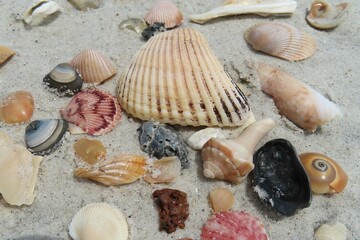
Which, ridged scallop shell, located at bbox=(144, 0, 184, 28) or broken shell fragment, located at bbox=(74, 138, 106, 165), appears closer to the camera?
broken shell fragment, located at bbox=(74, 138, 106, 165)

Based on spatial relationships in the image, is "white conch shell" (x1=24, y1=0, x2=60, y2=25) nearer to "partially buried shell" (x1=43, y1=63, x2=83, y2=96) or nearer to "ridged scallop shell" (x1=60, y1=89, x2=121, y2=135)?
"partially buried shell" (x1=43, y1=63, x2=83, y2=96)

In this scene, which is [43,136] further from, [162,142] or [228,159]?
[228,159]

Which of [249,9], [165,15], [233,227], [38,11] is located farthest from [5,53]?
[233,227]

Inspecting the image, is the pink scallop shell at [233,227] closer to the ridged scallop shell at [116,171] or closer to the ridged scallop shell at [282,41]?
the ridged scallop shell at [116,171]

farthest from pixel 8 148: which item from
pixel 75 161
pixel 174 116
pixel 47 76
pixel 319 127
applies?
pixel 319 127

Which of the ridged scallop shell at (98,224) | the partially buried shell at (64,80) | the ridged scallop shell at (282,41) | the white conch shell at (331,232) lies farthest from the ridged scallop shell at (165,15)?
the white conch shell at (331,232)

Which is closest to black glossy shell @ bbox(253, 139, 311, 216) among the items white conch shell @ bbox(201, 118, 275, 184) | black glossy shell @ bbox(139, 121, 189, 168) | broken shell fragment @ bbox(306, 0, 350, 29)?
white conch shell @ bbox(201, 118, 275, 184)
